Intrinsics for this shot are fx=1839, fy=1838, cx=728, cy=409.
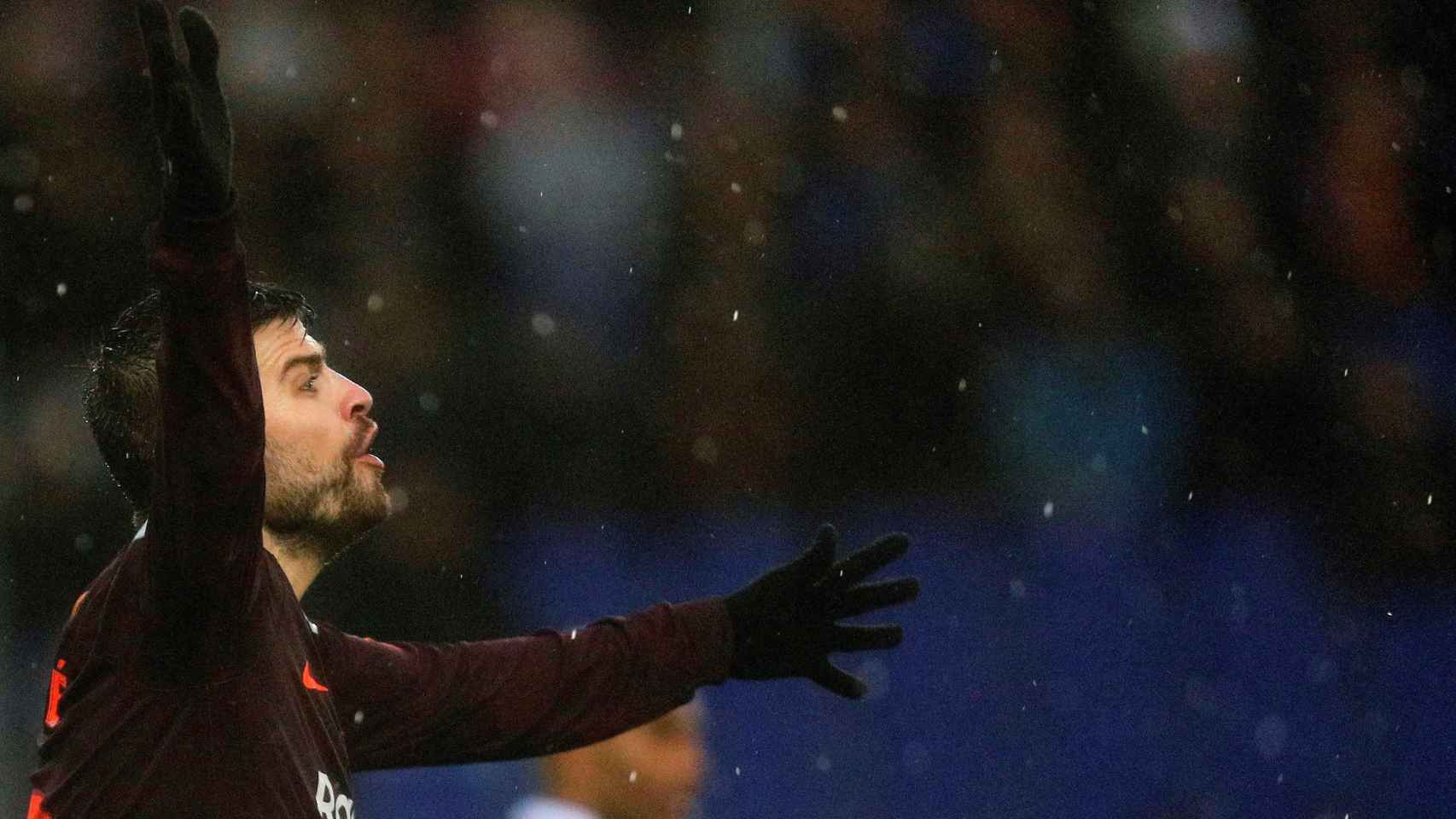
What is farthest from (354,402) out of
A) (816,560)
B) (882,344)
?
(882,344)

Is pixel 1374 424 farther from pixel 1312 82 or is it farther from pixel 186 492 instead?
pixel 186 492

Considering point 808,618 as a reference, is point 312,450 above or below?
above

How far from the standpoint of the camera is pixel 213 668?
211 centimetres

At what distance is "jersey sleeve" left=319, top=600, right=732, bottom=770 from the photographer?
264cm

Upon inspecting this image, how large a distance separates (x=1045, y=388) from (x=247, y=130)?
226cm

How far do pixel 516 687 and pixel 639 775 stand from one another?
0.79 m

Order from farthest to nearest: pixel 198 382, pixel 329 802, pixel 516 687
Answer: pixel 516 687, pixel 329 802, pixel 198 382

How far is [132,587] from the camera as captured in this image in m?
2.12

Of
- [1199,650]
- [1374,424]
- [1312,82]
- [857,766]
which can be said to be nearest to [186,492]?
[857,766]

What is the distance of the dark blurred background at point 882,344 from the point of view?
4.46 metres

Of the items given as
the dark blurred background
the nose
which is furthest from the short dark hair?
the dark blurred background

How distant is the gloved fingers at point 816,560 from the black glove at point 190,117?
44.9 inches

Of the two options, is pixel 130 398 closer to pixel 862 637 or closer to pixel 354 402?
pixel 354 402

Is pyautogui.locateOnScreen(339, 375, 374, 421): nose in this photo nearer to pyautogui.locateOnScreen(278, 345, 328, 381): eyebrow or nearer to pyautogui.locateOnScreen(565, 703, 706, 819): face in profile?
pyautogui.locateOnScreen(278, 345, 328, 381): eyebrow
